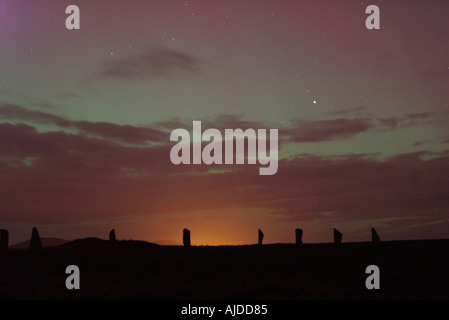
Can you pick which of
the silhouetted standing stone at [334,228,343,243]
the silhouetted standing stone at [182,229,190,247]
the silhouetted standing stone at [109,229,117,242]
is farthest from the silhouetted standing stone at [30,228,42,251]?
the silhouetted standing stone at [334,228,343,243]

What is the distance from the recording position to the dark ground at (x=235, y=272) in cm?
2191

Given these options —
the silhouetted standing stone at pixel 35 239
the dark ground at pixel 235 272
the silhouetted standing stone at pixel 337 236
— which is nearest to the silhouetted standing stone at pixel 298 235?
the silhouetted standing stone at pixel 337 236

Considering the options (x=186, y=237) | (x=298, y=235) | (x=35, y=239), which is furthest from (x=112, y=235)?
(x=298, y=235)

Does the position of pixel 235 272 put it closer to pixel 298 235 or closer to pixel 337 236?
pixel 298 235

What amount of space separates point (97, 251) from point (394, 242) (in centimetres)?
1554

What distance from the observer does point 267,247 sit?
31703 millimetres

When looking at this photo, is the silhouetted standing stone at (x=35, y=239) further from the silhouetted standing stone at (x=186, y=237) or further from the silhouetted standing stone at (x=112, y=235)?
the silhouetted standing stone at (x=186, y=237)

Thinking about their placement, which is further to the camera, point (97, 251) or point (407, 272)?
point (97, 251)

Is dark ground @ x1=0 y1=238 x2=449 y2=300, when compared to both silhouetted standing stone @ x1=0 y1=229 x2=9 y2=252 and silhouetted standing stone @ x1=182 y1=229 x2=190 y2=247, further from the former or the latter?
silhouetted standing stone @ x1=182 y1=229 x2=190 y2=247
